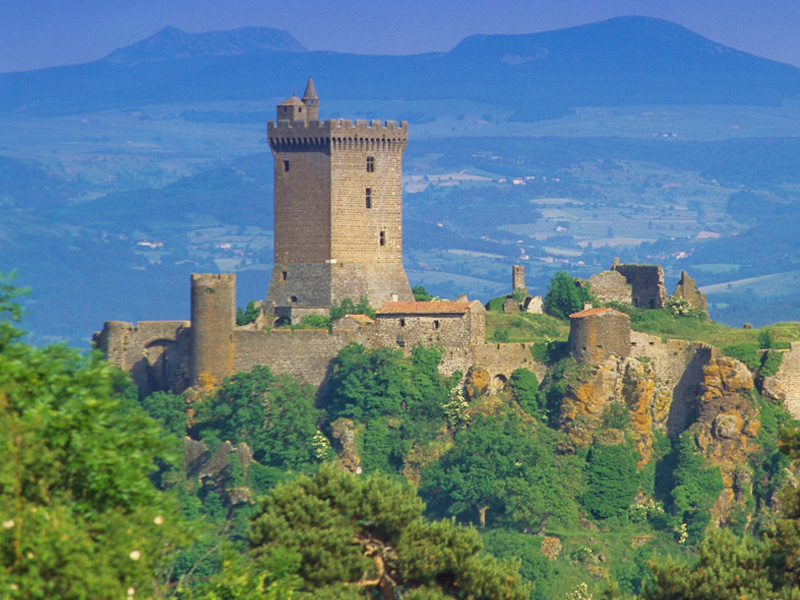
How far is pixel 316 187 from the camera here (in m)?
67.6

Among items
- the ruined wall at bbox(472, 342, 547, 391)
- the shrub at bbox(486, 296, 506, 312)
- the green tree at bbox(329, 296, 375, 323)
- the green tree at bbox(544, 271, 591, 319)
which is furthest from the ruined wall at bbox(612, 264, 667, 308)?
the green tree at bbox(329, 296, 375, 323)

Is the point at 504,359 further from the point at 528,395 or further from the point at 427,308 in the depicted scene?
the point at 427,308

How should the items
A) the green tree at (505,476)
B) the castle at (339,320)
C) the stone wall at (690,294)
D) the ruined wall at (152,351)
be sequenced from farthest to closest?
the stone wall at (690,294) < the ruined wall at (152,351) < the castle at (339,320) < the green tree at (505,476)

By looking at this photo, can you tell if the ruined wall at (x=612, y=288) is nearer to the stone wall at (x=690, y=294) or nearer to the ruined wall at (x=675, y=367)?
the stone wall at (x=690, y=294)

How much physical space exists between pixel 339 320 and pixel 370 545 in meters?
26.1

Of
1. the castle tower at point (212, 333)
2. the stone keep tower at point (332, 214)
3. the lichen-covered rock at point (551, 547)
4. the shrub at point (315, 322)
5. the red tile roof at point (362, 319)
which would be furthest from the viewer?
the stone keep tower at point (332, 214)

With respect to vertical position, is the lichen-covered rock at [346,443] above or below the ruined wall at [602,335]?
below

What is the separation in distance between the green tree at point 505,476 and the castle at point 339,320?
2682 mm

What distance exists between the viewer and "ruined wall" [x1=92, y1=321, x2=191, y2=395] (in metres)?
64.6

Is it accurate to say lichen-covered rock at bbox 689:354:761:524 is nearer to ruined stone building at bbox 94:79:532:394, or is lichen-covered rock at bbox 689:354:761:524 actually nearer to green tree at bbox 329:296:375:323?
ruined stone building at bbox 94:79:532:394

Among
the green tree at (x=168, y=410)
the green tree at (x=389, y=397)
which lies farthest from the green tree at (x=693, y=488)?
the green tree at (x=168, y=410)

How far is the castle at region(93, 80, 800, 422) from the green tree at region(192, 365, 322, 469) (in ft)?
3.11

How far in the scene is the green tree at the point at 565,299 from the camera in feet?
235

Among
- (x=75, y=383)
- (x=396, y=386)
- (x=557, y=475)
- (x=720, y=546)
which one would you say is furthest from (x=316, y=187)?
(x=75, y=383)
